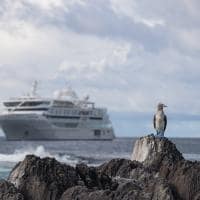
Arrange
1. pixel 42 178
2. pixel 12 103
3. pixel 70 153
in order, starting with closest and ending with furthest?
pixel 42 178 < pixel 70 153 < pixel 12 103

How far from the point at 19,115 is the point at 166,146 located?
10609 centimetres

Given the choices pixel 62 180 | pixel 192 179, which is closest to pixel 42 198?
pixel 62 180

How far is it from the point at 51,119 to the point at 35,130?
121 inches

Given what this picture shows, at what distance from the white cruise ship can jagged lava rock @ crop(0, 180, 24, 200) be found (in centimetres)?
11017

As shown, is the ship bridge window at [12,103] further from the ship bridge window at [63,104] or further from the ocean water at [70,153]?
the ocean water at [70,153]

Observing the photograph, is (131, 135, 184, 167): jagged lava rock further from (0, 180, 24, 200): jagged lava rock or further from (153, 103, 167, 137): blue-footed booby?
(0, 180, 24, 200): jagged lava rock

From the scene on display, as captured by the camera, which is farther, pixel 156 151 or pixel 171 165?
pixel 156 151

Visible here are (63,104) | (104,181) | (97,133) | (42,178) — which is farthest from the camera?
(97,133)

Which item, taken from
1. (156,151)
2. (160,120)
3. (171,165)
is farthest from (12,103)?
(171,165)

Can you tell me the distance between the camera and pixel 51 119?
12938cm

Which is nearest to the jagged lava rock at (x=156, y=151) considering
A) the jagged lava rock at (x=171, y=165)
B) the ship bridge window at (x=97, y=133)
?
the jagged lava rock at (x=171, y=165)

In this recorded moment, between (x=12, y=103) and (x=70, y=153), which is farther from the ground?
(x=12, y=103)

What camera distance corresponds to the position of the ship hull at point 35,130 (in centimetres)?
12731

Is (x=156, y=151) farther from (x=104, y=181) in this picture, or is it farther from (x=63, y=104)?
(x=63, y=104)
